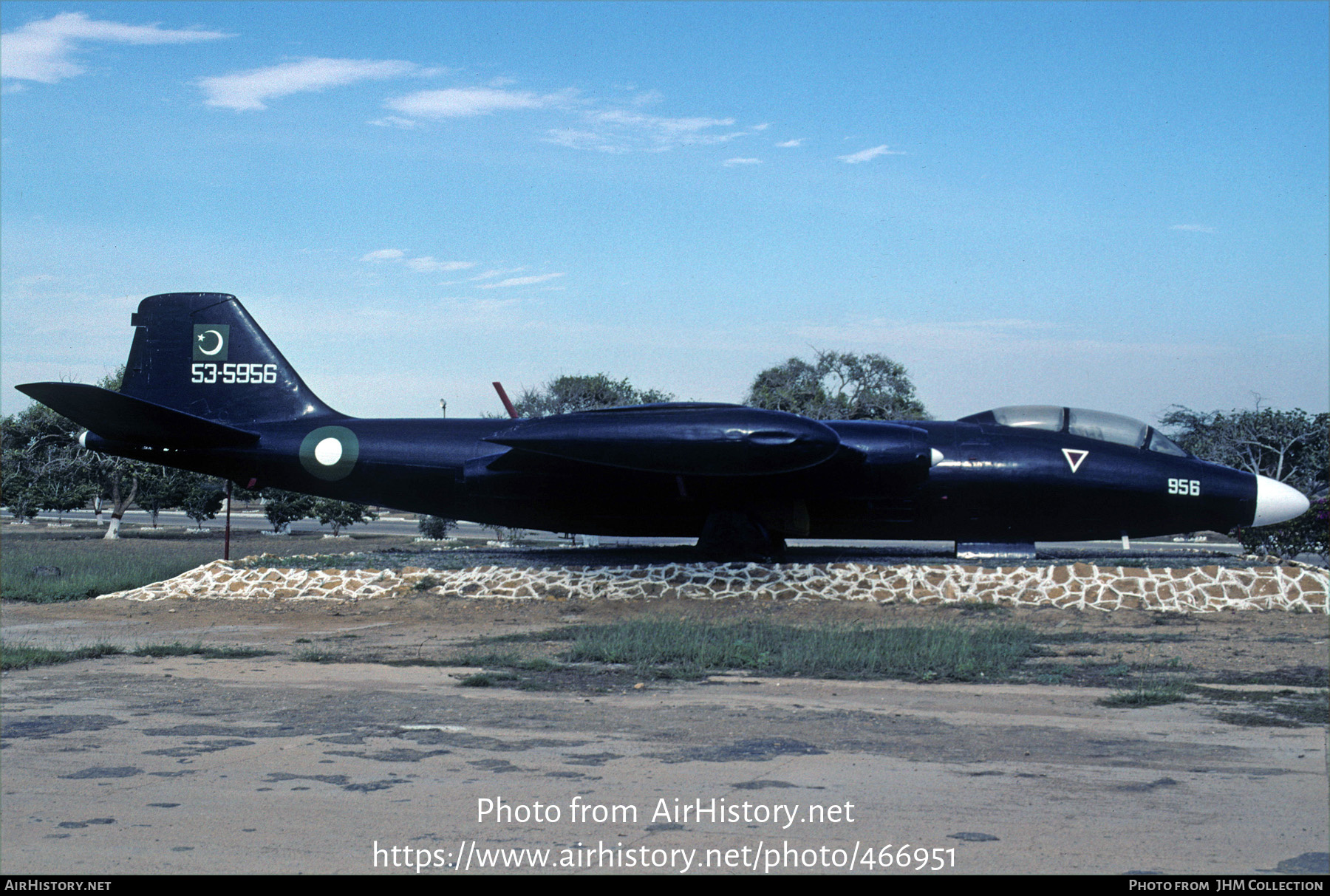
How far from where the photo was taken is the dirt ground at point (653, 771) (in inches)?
175

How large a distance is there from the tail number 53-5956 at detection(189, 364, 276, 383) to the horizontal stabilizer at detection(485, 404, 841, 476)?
17.5 feet

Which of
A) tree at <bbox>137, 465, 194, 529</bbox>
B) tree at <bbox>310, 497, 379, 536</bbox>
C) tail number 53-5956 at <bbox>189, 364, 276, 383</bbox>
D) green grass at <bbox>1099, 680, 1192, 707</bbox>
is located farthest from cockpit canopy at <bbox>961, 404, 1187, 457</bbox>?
tree at <bbox>137, 465, 194, 529</bbox>

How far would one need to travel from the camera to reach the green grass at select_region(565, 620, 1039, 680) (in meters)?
9.12

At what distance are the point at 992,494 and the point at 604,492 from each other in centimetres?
560

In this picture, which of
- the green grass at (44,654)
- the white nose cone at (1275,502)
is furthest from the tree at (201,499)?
the white nose cone at (1275,502)

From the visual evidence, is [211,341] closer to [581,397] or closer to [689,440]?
[689,440]

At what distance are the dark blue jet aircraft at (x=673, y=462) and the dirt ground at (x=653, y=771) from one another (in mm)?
4747

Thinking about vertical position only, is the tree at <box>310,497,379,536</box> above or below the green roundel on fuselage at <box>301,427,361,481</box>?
below

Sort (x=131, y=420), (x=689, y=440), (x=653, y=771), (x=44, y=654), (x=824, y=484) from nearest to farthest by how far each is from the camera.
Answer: (x=653, y=771) → (x=44, y=654) → (x=689, y=440) → (x=824, y=484) → (x=131, y=420)

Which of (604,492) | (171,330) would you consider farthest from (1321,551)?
(171,330)

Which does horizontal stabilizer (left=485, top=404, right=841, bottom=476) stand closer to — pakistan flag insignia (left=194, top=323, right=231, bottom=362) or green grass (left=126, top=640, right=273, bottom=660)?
green grass (left=126, top=640, right=273, bottom=660)

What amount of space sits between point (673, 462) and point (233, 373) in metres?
8.01

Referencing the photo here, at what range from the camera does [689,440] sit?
1327cm

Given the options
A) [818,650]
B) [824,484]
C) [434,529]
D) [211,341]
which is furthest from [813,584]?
[434,529]
